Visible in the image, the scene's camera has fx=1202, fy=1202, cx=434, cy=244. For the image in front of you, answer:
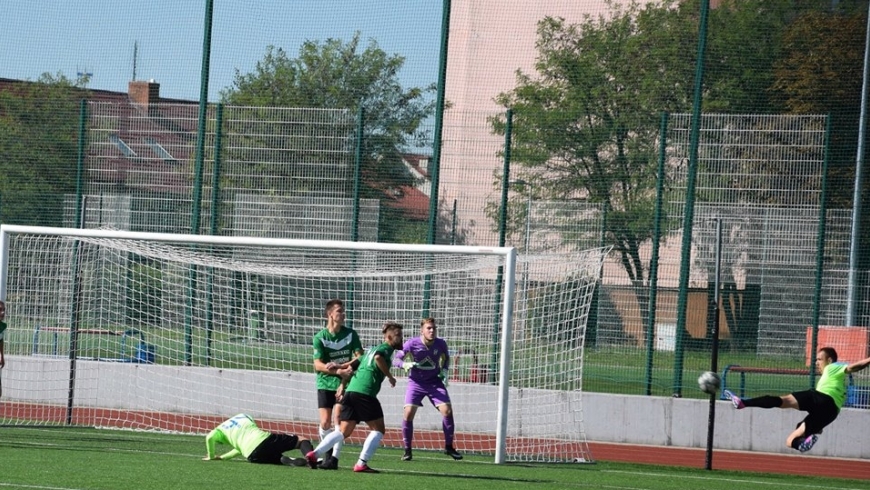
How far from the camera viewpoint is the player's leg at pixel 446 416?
1431 centimetres

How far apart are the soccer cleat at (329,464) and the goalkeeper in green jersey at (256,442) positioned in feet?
0.68

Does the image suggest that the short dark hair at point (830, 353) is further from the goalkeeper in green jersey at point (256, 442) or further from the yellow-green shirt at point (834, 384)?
the goalkeeper in green jersey at point (256, 442)

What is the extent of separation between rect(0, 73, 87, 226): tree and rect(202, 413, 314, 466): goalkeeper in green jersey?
→ 312 inches

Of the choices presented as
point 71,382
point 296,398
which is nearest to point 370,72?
point 296,398

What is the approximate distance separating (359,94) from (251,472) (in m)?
8.64

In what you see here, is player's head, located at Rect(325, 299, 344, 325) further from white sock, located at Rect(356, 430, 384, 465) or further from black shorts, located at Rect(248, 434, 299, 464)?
white sock, located at Rect(356, 430, 384, 465)

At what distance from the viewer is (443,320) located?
16.9 metres

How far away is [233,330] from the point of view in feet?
56.3

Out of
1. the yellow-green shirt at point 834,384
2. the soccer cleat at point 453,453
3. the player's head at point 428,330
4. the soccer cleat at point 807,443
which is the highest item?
the player's head at point 428,330

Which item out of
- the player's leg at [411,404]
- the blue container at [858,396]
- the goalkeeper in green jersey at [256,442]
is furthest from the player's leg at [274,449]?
the blue container at [858,396]

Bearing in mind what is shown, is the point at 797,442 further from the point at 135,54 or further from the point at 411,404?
the point at 135,54

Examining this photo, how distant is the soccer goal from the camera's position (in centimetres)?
1641

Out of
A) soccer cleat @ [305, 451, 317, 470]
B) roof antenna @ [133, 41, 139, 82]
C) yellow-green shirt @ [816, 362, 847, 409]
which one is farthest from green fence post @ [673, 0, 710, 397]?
roof antenna @ [133, 41, 139, 82]

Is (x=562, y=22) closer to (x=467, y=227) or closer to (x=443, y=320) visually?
(x=467, y=227)
